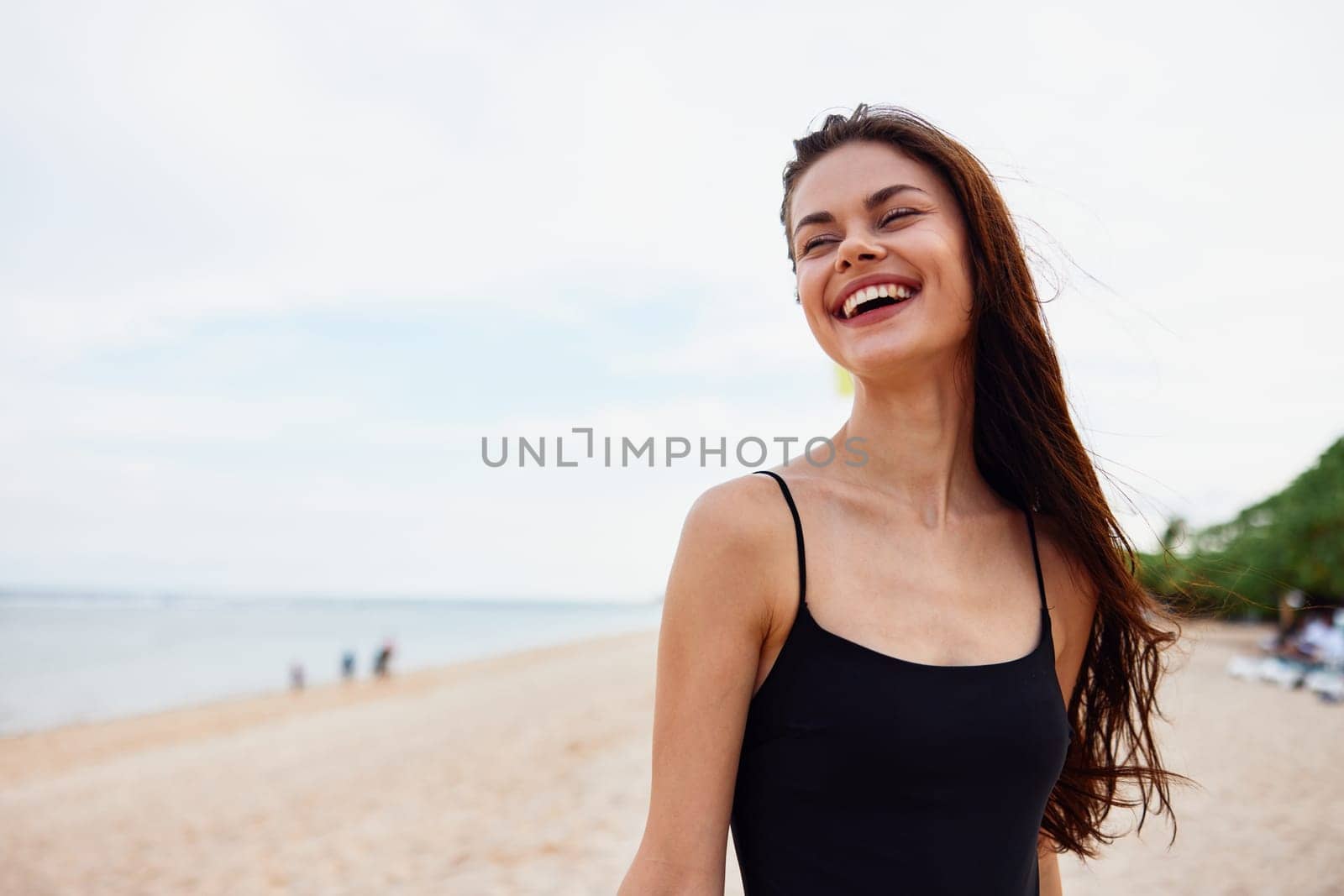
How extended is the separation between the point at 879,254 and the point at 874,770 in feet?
2.56

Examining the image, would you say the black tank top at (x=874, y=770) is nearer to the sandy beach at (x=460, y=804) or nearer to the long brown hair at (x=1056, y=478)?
the long brown hair at (x=1056, y=478)

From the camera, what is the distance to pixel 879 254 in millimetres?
1435

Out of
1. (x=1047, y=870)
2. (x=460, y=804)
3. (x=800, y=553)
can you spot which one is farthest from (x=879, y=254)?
(x=460, y=804)

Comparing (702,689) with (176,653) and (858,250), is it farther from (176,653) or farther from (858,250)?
(176,653)

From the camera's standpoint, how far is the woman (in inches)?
48.6

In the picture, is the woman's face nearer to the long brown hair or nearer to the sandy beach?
the long brown hair

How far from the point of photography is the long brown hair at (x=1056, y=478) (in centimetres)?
160

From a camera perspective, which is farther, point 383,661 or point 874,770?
point 383,661

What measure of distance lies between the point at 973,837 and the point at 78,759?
56.2 ft

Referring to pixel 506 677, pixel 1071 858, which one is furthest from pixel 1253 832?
pixel 506 677

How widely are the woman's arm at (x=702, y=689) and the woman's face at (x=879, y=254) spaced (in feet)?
1.39

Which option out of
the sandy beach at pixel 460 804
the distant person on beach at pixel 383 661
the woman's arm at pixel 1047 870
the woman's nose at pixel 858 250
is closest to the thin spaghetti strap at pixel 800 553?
the woman's nose at pixel 858 250

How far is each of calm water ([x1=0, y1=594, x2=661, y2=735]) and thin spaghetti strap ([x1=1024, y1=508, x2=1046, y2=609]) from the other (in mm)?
16408

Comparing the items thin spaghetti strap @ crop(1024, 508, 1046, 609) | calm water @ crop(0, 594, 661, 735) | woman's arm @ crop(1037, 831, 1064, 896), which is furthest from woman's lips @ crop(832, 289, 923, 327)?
calm water @ crop(0, 594, 661, 735)
